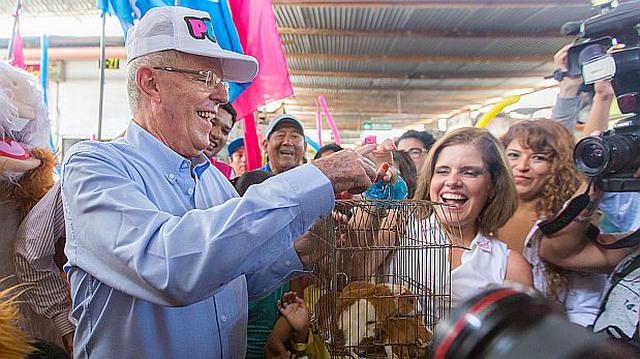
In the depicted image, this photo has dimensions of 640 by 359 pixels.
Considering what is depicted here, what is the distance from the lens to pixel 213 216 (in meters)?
0.85

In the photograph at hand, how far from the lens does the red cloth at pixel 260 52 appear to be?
8.55ft

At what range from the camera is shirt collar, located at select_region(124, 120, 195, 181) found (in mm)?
1139

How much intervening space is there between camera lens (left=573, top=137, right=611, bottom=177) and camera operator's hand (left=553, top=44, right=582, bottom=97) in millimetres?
419

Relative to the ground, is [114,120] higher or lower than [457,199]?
higher

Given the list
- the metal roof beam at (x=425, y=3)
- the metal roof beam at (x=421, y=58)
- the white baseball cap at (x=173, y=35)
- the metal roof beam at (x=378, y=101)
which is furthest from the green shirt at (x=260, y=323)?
the metal roof beam at (x=378, y=101)

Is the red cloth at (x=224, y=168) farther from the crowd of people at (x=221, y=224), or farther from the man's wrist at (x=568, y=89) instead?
the man's wrist at (x=568, y=89)

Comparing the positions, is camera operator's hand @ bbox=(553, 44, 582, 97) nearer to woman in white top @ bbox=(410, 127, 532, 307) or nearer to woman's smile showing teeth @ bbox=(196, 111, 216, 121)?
woman in white top @ bbox=(410, 127, 532, 307)

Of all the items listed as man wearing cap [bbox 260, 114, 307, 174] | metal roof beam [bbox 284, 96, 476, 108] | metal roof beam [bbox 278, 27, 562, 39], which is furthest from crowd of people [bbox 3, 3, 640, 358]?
metal roof beam [bbox 284, 96, 476, 108]

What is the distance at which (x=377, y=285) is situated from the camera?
1.25 metres

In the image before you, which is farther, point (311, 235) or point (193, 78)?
point (311, 235)

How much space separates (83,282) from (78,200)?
0.67 feet

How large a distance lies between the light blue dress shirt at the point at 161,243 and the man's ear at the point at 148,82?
0.09m

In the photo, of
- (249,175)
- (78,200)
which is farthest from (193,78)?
(249,175)

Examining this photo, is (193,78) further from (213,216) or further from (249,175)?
(249,175)
